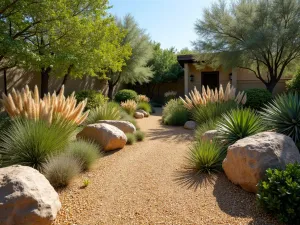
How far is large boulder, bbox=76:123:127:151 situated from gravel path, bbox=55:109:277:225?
0.78m

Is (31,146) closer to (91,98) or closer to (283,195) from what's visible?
(283,195)

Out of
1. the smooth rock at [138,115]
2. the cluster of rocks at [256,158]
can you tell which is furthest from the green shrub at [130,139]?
the smooth rock at [138,115]

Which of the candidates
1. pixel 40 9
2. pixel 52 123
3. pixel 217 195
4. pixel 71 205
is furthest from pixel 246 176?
pixel 40 9

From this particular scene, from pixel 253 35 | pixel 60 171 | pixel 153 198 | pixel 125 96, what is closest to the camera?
pixel 153 198

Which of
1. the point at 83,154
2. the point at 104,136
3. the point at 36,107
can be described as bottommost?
the point at 83,154

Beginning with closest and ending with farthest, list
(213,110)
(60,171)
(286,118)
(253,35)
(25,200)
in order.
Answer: (25,200) → (60,171) → (286,118) → (213,110) → (253,35)

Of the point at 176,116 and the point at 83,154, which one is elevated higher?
the point at 176,116

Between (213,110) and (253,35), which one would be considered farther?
(253,35)

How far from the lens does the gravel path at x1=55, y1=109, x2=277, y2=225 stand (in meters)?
3.13

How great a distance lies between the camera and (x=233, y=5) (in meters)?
13.5

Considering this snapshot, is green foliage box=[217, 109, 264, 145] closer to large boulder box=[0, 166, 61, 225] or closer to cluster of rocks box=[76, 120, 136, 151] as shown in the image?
cluster of rocks box=[76, 120, 136, 151]

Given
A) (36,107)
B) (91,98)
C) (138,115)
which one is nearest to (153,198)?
(36,107)

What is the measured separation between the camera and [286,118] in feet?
16.1

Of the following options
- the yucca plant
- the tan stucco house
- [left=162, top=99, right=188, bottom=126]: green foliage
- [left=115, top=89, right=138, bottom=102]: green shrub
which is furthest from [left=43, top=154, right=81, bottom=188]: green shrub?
the tan stucco house
